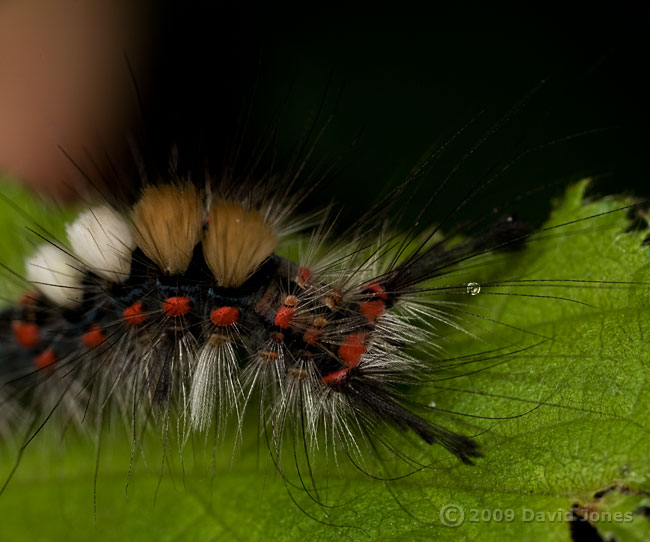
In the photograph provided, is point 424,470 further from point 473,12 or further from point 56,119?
point 56,119

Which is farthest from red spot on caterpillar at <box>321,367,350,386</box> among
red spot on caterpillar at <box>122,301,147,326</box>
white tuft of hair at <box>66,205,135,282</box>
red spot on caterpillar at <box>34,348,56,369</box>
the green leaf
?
red spot on caterpillar at <box>34,348,56,369</box>

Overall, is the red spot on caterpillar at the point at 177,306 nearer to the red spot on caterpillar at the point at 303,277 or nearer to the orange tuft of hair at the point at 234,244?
the orange tuft of hair at the point at 234,244

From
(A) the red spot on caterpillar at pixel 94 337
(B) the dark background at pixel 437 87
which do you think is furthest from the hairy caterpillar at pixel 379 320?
(B) the dark background at pixel 437 87

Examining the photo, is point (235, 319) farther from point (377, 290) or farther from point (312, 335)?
point (377, 290)

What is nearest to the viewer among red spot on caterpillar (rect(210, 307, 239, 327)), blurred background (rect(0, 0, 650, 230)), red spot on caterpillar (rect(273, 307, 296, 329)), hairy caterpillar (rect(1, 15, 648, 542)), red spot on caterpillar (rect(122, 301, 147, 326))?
hairy caterpillar (rect(1, 15, 648, 542))

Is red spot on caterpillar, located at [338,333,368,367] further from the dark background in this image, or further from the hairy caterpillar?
the dark background

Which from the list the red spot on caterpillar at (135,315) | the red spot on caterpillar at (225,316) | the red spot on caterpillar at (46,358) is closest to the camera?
the red spot on caterpillar at (225,316)
